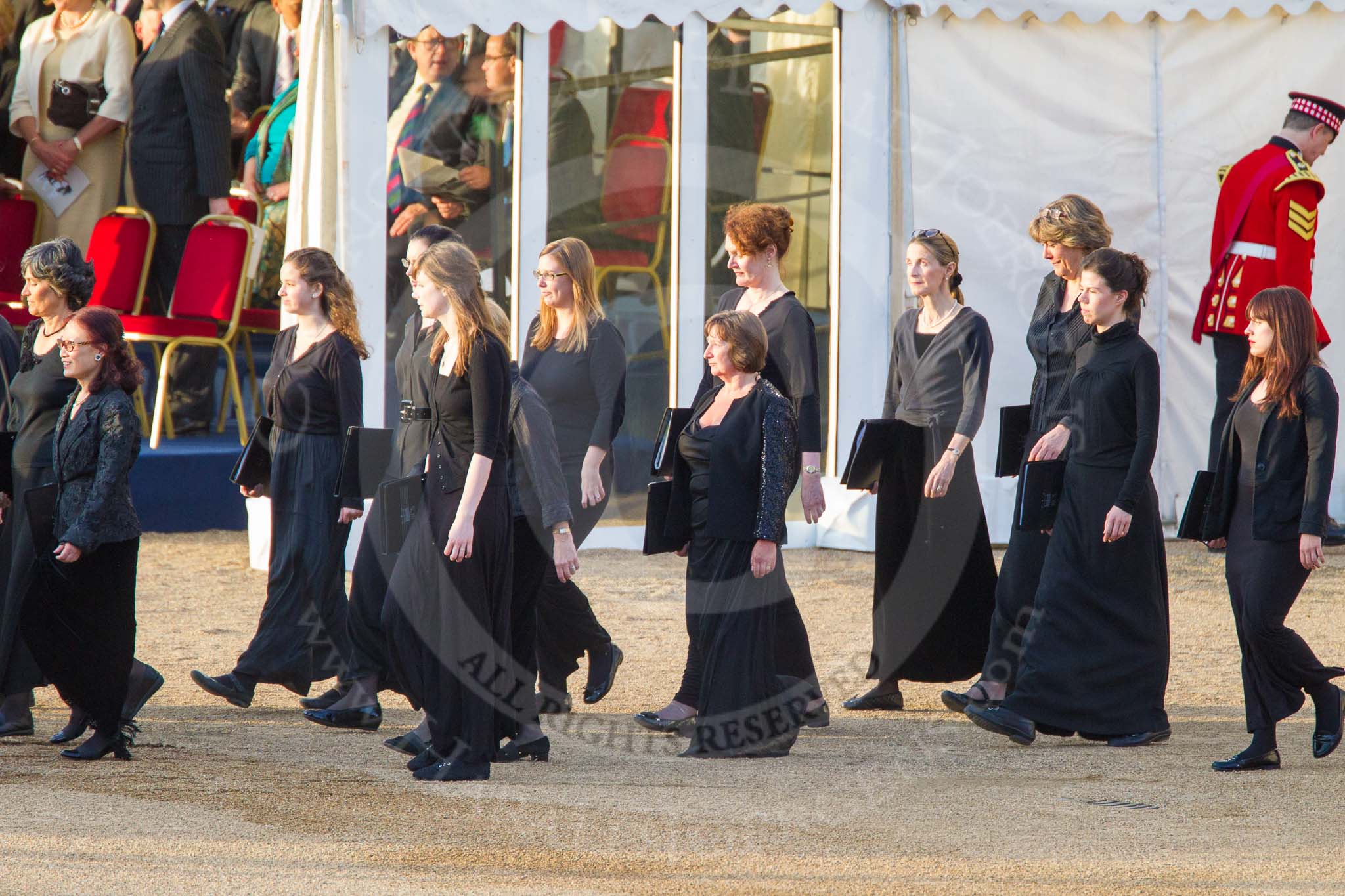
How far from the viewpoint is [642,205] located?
8789mm

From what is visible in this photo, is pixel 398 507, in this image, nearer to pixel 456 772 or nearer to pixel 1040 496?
pixel 456 772

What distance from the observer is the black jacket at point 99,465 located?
511 centimetres

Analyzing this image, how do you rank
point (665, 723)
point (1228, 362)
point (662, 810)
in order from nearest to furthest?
point (662, 810) → point (665, 723) → point (1228, 362)

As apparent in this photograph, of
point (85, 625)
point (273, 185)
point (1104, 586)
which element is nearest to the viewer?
point (85, 625)

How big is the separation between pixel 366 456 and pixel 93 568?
886mm

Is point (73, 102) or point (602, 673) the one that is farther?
point (73, 102)

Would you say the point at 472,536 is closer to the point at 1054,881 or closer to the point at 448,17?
the point at 1054,881

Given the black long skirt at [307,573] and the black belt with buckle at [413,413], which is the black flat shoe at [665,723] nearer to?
the black long skirt at [307,573]

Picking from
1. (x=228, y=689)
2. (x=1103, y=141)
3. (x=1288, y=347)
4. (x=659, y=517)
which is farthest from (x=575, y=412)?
(x=1103, y=141)

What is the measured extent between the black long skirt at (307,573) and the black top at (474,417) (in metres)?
1.01

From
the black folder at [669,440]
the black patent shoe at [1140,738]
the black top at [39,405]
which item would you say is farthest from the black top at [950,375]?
the black top at [39,405]

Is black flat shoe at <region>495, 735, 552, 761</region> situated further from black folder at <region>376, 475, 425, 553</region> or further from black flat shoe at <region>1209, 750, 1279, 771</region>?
black flat shoe at <region>1209, 750, 1279, 771</region>

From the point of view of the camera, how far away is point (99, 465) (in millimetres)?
5152

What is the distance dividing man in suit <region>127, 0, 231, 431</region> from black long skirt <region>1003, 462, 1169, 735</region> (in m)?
6.17
